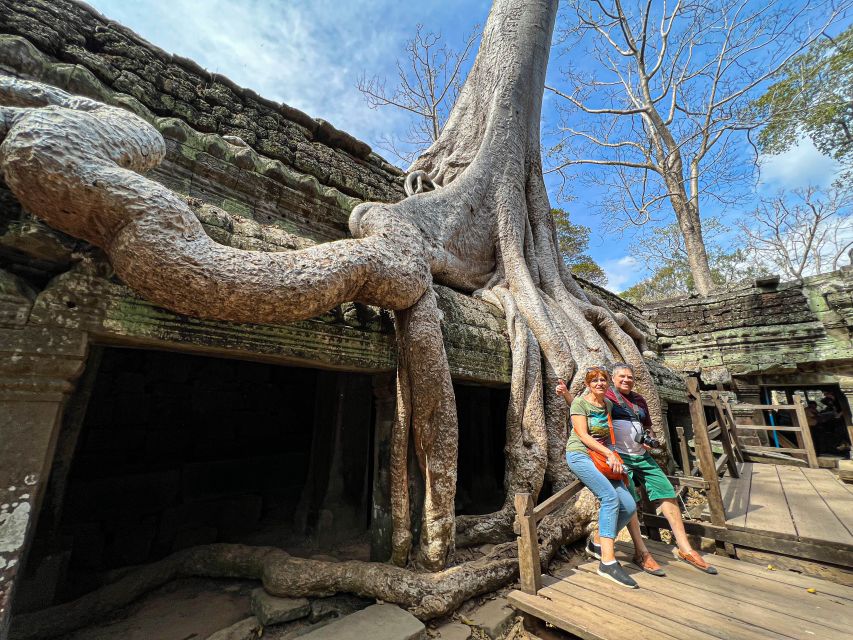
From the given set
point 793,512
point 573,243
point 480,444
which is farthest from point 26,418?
point 573,243

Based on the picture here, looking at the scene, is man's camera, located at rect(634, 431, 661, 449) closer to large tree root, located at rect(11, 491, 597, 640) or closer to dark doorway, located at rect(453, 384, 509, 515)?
large tree root, located at rect(11, 491, 597, 640)

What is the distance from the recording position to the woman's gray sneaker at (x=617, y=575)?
197cm

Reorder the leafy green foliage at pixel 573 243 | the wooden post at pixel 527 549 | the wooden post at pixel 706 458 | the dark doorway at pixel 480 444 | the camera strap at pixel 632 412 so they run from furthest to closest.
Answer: the leafy green foliage at pixel 573 243, the dark doorway at pixel 480 444, the wooden post at pixel 706 458, the camera strap at pixel 632 412, the wooden post at pixel 527 549

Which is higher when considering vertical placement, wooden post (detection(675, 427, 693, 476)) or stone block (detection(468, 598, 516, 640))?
wooden post (detection(675, 427, 693, 476))

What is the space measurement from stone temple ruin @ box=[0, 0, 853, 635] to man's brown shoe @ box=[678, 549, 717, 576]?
1496 millimetres

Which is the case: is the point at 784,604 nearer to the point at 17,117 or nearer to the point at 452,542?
the point at 452,542

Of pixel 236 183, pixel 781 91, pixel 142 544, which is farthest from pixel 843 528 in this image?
pixel 781 91

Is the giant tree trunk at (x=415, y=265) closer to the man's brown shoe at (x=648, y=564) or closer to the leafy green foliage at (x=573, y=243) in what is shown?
the man's brown shoe at (x=648, y=564)

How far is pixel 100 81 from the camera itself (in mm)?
2277

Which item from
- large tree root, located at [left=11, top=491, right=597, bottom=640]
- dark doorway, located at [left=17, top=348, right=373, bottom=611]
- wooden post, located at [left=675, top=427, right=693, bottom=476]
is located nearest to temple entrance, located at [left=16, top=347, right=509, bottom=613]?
dark doorway, located at [left=17, top=348, right=373, bottom=611]

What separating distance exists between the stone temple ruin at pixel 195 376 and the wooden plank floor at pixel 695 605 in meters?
1.11

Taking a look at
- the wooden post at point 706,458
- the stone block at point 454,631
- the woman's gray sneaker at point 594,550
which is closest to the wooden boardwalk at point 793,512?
the wooden post at point 706,458

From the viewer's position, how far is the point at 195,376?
14.3ft

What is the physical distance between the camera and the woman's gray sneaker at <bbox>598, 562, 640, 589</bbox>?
6.47 feet
